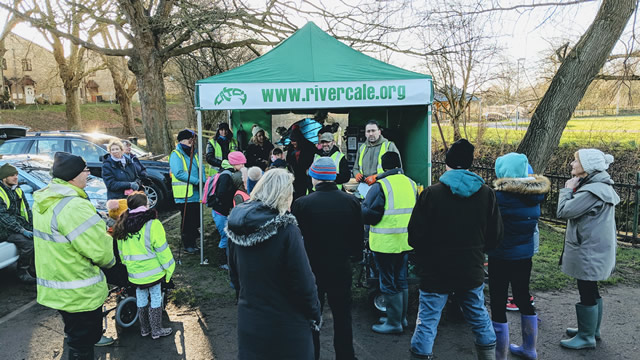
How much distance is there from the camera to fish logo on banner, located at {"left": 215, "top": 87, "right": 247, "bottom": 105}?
593 centimetres

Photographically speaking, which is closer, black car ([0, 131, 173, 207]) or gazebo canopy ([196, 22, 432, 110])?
gazebo canopy ([196, 22, 432, 110])

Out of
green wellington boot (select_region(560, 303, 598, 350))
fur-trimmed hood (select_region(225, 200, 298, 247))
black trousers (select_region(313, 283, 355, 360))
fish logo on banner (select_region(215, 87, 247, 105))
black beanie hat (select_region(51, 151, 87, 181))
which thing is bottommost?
green wellington boot (select_region(560, 303, 598, 350))

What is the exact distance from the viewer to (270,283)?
2.46m

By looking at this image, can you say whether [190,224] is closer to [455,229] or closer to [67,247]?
[67,247]

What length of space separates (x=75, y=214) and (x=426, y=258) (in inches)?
99.5

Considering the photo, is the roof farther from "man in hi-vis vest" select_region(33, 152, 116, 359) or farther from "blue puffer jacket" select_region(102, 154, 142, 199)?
"man in hi-vis vest" select_region(33, 152, 116, 359)

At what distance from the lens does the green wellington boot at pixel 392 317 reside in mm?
4274

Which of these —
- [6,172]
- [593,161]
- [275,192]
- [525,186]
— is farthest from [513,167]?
[6,172]

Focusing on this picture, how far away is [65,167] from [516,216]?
3.49 metres

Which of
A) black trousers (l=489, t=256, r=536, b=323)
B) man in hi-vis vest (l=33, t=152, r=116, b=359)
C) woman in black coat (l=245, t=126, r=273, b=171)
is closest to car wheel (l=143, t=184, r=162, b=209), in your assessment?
woman in black coat (l=245, t=126, r=273, b=171)

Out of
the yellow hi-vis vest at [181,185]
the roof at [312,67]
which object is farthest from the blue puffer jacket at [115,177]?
the roof at [312,67]

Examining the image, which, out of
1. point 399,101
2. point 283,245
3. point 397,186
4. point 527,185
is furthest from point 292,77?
point 283,245

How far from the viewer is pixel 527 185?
3.49 meters

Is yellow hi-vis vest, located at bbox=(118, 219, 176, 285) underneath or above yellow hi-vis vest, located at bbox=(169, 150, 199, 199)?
underneath
